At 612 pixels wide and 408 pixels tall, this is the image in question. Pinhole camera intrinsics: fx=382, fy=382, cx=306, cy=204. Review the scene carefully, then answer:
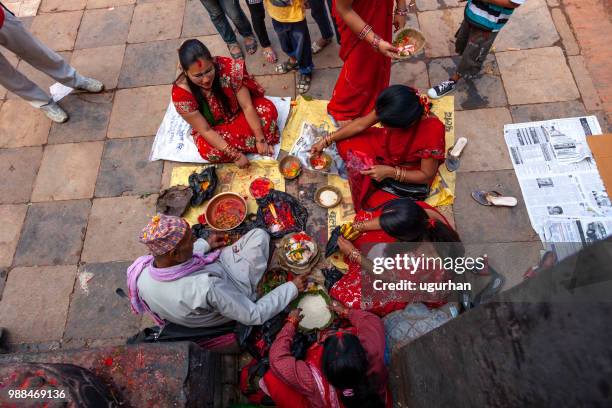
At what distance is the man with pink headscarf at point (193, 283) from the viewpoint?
2.54m

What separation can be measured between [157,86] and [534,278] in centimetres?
477

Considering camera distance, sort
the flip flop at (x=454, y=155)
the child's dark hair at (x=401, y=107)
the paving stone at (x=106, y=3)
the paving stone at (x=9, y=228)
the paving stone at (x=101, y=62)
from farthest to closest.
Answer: the paving stone at (x=106, y=3) < the paving stone at (x=101, y=62) < the paving stone at (x=9, y=228) < the flip flop at (x=454, y=155) < the child's dark hair at (x=401, y=107)

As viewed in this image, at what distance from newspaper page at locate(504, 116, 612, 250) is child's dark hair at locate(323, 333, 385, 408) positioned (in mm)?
2305

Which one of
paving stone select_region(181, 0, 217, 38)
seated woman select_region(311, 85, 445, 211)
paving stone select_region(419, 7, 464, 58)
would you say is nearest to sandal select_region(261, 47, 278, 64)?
paving stone select_region(181, 0, 217, 38)

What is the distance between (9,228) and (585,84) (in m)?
6.45

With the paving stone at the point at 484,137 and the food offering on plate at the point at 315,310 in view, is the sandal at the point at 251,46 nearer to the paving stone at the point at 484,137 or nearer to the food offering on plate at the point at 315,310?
the paving stone at the point at 484,137

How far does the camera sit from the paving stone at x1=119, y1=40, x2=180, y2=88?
16.0 feet

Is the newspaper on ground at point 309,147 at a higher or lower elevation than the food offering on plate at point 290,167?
higher

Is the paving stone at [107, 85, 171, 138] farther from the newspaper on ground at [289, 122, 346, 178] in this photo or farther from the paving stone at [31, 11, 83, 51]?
the newspaper on ground at [289, 122, 346, 178]

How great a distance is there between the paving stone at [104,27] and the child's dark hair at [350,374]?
16.5ft

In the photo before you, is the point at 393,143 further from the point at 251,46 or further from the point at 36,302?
the point at 36,302

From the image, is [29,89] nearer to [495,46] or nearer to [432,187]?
[432,187]

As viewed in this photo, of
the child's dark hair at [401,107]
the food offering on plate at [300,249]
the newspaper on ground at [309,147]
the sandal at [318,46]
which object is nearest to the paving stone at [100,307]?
the food offering on plate at [300,249]

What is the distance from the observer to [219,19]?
449 centimetres
